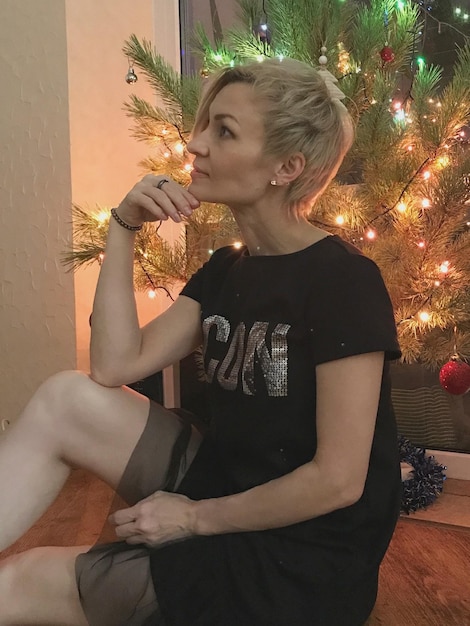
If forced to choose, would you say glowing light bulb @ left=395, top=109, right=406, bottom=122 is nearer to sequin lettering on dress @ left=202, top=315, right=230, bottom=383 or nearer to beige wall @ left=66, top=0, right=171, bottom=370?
sequin lettering on dress @ left=202, top=315, right=230, bottom=383

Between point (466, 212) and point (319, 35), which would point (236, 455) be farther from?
point (319, 35)

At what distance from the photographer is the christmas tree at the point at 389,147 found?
1.32 metres

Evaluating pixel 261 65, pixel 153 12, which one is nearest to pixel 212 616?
pixel 261 65

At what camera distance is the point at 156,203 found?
1.04 meters

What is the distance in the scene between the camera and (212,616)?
0.83 metres

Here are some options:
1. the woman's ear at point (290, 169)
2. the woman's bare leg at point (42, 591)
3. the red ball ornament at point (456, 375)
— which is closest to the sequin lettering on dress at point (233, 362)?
the woman's ear at point (290, 169)

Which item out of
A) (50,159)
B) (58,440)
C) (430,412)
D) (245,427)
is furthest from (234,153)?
(430,412)

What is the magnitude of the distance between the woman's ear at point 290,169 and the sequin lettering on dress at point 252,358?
9.5 inches

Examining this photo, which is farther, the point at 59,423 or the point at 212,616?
the point at 59,423

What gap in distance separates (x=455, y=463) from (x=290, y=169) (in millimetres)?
1227

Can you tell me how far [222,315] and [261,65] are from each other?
1.36 feet

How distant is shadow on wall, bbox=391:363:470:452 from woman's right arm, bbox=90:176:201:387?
1029mm

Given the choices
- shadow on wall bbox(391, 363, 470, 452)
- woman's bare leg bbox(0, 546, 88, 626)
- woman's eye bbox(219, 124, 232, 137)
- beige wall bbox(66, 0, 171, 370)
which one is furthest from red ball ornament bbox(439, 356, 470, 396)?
beige wall bbox(66, 0, 171, 370)

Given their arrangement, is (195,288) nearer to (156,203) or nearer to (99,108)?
(156,203)
